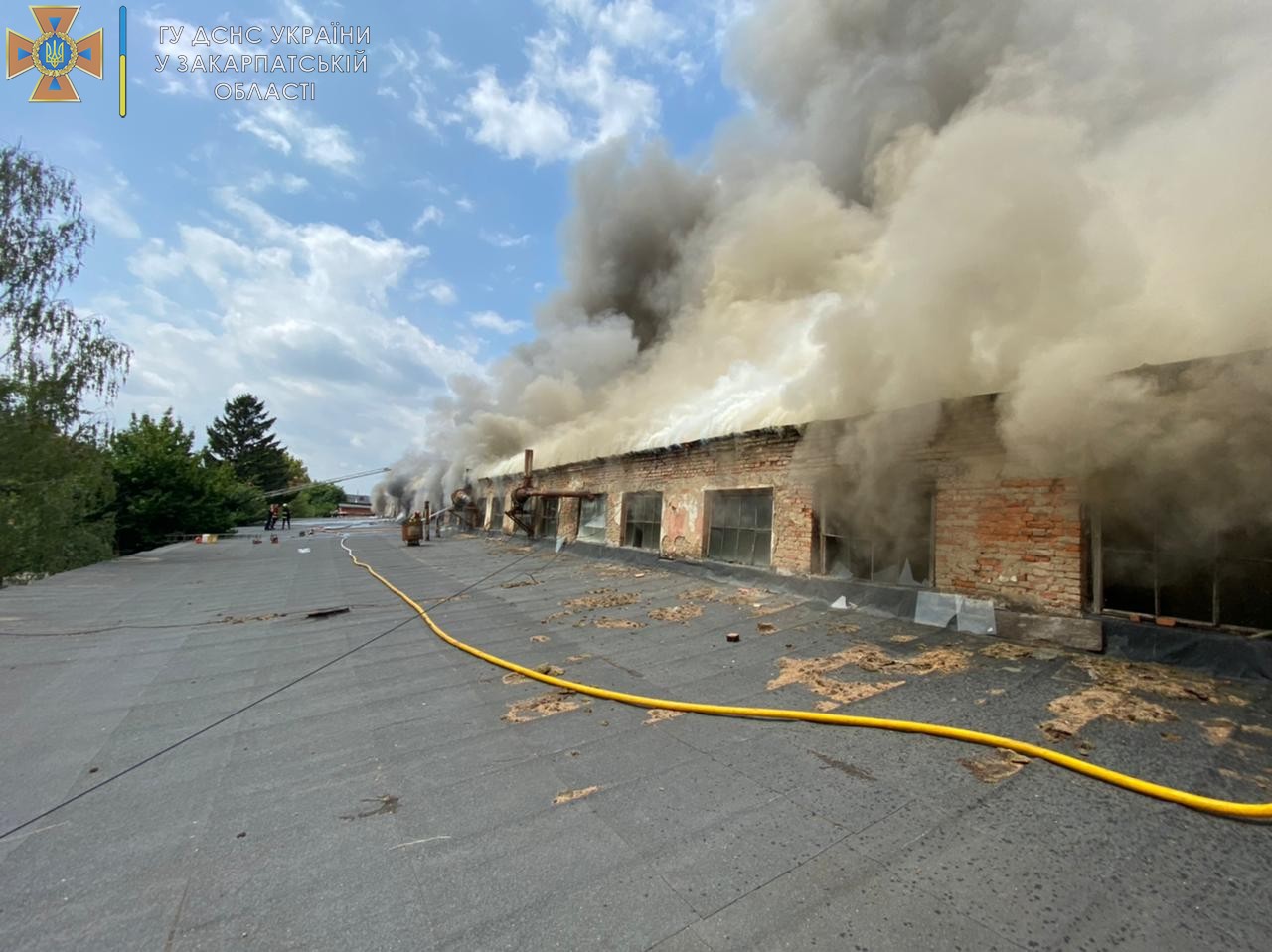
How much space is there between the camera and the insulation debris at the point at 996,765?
2321mm

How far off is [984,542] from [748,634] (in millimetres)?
2167

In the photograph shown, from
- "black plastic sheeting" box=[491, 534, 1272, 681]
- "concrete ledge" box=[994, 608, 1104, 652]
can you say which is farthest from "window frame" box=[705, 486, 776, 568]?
"concrete ledge" box=[994, 608, 1104, 652]

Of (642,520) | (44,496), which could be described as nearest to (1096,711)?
(642,520)

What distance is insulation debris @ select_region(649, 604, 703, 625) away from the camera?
5.63m

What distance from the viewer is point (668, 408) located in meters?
11.0

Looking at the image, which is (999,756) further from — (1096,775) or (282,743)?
(282,743)

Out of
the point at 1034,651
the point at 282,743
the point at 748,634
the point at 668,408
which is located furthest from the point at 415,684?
the point at 668,408

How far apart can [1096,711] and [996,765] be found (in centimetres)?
98

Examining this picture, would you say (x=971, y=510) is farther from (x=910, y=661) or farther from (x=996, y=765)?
(x=996, y=765)

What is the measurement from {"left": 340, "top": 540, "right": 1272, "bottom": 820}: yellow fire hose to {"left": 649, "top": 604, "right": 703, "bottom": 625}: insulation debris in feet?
6.06

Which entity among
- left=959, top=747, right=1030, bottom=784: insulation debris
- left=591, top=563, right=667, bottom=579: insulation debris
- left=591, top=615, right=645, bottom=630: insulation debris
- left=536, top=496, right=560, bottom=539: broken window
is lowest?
left=591, top=615, right=645, bottom=630: insulation debris

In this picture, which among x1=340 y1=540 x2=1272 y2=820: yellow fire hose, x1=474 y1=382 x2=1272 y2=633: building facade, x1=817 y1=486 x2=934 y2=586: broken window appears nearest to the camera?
x1=340 y1=540 x2=1272 y2=820: yellow fire hose

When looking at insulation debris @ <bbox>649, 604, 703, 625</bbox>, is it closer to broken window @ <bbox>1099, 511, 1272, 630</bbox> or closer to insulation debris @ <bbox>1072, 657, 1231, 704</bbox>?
insulation debris @ <bbox>1072, 657, 1231, 704</bbox>

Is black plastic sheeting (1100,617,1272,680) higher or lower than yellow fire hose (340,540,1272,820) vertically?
higher
